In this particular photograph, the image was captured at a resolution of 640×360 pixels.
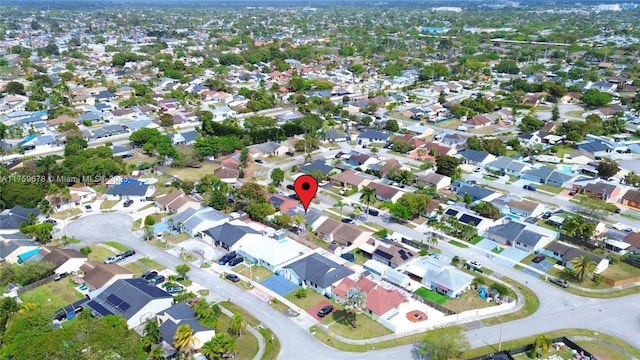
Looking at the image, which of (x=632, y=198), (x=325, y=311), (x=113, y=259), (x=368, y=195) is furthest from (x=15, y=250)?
(x=632, y=198)

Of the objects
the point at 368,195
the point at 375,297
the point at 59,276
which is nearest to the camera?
the point at 375,297

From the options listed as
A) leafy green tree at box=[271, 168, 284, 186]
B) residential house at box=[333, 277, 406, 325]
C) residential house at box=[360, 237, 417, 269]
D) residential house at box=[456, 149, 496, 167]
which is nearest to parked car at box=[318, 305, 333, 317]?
residential house at box=[333, 277, 406, 325]

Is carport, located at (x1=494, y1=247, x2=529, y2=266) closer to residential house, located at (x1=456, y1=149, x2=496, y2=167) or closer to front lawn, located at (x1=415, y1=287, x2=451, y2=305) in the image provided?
front lawn, located at (x1=415, y1=287, x2=451, y2=305)

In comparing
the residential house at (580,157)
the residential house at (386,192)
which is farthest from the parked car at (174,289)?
the residential house at (580,157)

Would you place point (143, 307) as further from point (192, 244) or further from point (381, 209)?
point (381, 209)

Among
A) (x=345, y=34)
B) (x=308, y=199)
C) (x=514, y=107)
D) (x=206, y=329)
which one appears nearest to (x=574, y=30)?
(x=345, y=34)

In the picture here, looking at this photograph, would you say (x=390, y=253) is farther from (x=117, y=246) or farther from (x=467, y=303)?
(x=117, y=246)
